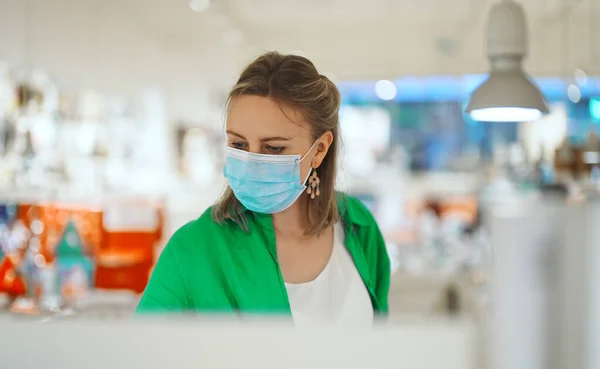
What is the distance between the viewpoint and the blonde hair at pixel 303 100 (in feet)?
4.14

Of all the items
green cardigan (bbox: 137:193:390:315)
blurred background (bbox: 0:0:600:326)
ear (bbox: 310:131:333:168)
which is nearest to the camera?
green cardigan (bbox: 137:193:390:315)

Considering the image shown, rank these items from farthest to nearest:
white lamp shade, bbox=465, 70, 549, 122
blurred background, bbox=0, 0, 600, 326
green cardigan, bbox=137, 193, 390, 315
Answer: blurred background, bbox=0, 0, 600, 326 < white lamp shade, bbox=465, 70, 549, 122 < green cardigan, bbox=137, 193, 390, 315

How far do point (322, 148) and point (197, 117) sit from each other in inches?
75.2

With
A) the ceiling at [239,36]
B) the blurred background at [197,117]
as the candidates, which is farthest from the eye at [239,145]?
the ceiling at [239,36]

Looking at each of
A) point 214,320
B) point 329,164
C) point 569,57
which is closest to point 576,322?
point 214,320

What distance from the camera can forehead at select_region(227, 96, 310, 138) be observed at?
1236mm

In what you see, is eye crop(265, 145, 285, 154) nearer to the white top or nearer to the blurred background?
the white top

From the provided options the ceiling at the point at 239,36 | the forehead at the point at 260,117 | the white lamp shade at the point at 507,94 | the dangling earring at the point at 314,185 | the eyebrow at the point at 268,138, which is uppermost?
the ceiling at the point at 239,36

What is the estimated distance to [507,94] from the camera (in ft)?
6.57

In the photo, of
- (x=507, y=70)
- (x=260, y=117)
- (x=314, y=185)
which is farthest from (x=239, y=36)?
(x=260, y=117)

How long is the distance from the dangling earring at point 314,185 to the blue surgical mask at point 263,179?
2 cm

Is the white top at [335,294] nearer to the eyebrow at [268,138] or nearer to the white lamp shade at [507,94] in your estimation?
the eyebrow at [268,138]

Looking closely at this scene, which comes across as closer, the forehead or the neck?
the forehead

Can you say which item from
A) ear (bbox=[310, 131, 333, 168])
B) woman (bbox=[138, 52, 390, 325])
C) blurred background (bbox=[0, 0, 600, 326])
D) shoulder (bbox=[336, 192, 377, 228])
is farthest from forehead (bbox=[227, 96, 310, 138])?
blurred background (bbox=[0, 0, 600, 326])
